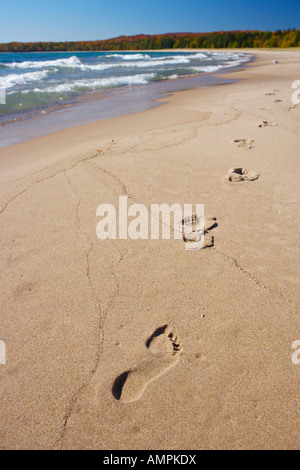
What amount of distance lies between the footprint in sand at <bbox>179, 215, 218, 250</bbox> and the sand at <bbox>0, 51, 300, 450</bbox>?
54 mm

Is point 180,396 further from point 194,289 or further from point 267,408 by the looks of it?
point 194,289

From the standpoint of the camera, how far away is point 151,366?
125 centimetres

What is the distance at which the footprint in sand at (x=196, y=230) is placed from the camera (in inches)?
75.7

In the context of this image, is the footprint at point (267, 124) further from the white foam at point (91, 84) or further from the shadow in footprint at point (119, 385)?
the white foam at point (91, 84)

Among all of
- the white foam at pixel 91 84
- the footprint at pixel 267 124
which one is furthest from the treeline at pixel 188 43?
the footprint at pixel 267 124

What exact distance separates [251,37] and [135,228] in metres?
62.0

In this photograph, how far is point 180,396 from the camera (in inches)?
44.7

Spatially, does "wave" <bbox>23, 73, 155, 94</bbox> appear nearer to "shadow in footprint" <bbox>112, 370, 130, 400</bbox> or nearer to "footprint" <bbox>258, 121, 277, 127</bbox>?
"footprint" <bbox>258, 121, 277, 127</bbox>

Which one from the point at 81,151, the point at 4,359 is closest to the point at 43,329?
the point at 4,359

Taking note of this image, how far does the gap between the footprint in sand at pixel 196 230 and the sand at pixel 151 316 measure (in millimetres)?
54

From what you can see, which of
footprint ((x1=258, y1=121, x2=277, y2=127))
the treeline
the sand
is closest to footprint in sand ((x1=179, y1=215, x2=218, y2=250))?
the sand

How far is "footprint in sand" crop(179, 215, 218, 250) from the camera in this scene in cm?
192

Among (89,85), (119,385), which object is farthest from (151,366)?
(89,85)

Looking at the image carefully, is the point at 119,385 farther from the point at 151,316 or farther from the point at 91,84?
the point at 91,84
